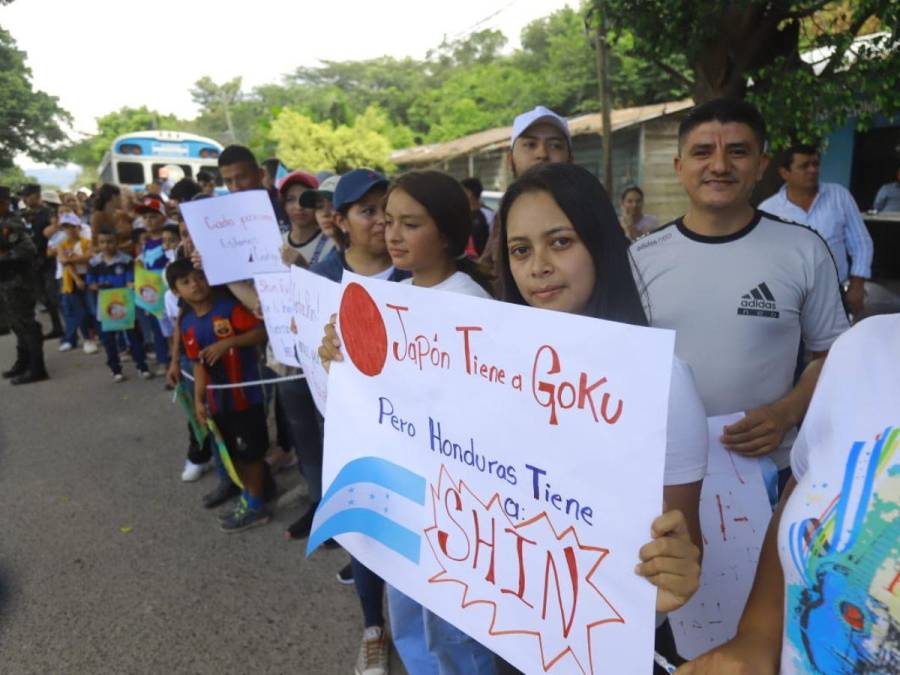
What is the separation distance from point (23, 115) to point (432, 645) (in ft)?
108

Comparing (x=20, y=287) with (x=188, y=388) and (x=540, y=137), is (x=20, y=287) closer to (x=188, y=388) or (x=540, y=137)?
(x=188, y=388)

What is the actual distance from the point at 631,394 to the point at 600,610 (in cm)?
37

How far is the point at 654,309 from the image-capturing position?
190 centimetres

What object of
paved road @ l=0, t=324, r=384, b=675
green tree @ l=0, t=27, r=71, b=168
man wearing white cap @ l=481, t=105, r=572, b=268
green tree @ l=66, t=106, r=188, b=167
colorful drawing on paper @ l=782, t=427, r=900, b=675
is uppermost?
green tree @ l=66, t=106, r=188, b=167

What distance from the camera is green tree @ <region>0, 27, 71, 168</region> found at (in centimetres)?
2570

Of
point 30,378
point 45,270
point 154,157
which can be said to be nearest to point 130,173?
point 154,157

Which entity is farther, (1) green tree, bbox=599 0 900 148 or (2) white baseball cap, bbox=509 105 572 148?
(1) green tree, bbox=599 0 900 148

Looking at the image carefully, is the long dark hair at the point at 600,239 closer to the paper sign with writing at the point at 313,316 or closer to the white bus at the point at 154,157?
the paper sign with writing at the point at 313,316

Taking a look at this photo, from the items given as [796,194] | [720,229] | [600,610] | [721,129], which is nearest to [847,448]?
[600,610]

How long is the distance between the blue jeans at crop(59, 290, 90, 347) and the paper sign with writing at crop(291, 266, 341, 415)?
Answer: 250 inches

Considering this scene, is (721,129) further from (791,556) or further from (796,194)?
(796,194)

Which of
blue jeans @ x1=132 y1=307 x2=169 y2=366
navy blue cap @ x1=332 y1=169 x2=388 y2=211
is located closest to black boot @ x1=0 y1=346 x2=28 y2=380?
blue jeans @ x1=132 y1=307 x2=169 y2=366

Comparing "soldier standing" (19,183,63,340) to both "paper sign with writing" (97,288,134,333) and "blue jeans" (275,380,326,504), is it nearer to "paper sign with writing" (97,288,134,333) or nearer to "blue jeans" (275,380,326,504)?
"paper sign with writing" (97,288,134,333)

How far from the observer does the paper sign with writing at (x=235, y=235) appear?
3225 millimetres
